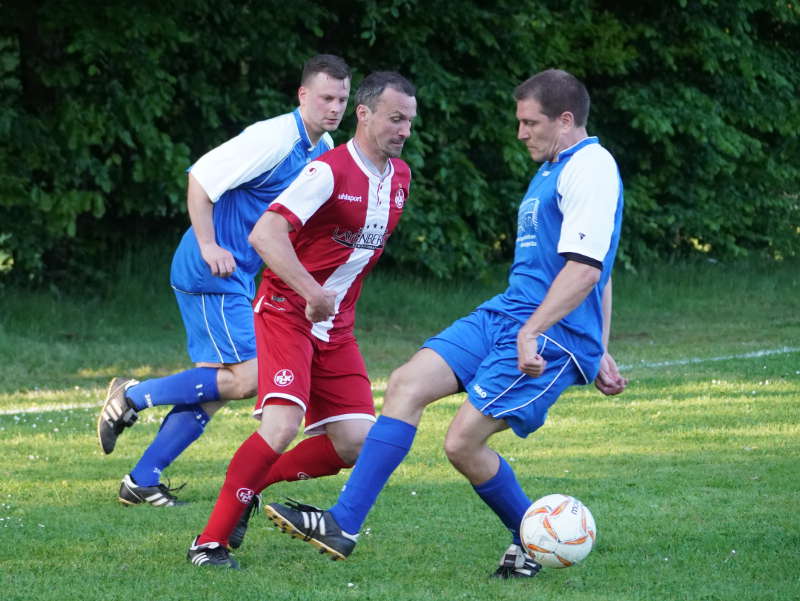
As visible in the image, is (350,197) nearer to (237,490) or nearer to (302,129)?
(302,129)

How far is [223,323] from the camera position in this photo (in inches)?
262

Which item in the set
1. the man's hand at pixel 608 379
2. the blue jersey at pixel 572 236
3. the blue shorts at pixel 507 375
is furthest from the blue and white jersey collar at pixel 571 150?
the man's hand at pixel 608 379

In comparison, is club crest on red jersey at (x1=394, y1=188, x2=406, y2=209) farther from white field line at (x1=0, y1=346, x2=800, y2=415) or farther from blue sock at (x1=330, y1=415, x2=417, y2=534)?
white field line at (x1=0, y1=346, x2=800, y2=415)

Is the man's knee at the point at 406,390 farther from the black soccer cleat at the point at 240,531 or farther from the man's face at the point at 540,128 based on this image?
the man's face at the point at 540,128

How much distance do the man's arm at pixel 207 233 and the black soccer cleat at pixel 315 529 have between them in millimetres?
1400

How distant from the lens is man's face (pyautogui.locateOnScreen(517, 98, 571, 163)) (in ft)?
16.7

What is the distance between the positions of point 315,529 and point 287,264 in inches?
40.1

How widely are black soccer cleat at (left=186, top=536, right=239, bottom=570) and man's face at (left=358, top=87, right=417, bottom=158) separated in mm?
1750

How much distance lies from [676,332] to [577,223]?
10112 millimetres

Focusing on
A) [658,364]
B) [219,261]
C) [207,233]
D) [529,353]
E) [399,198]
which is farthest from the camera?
[658,364]

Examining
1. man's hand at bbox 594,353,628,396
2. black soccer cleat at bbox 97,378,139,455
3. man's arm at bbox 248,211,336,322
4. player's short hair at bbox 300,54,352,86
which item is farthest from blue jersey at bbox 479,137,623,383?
black soccer cleat at bbox 97,378,139,455

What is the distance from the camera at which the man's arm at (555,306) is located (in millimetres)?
4781

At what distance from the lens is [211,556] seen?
5.27 meters

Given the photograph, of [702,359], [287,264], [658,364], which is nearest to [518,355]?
[287,264]
